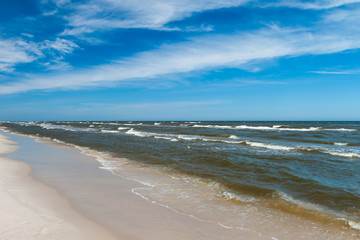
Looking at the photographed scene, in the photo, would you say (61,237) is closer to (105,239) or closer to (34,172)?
(105,239)

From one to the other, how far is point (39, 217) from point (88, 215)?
3.08ft

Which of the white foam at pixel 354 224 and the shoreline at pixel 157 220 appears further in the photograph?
the white foam at pixel 354 224

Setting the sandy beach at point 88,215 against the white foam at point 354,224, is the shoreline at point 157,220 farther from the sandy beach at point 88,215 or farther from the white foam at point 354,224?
the white foam at point 354,224

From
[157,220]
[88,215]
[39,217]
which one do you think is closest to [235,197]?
[157,220]

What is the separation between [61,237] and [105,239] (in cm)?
72

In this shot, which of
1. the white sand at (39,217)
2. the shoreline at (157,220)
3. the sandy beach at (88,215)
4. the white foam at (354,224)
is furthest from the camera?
the white foam at (354,224)

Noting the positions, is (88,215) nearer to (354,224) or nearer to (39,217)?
(39,217)

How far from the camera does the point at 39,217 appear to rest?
493 centimetres

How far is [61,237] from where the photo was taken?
13.7ft

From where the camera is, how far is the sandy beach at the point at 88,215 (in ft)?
14.7

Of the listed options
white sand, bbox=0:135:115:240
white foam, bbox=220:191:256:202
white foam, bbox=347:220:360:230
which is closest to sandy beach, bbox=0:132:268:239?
white sand, bbox=0:135:115:240

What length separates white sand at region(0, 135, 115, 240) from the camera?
4.24 metres

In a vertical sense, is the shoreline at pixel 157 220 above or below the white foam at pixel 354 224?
above

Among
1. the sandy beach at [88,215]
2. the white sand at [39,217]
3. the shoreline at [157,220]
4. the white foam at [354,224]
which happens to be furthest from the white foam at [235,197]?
the white sand at [39,217]
